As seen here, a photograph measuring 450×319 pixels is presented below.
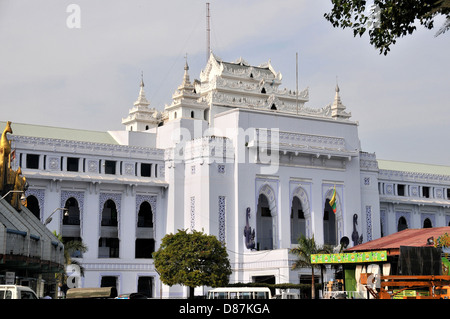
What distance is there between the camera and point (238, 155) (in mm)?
59781

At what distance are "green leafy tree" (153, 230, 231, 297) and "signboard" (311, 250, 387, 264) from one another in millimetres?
10622

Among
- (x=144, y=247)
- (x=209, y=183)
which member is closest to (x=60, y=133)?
(x=144, y=247)

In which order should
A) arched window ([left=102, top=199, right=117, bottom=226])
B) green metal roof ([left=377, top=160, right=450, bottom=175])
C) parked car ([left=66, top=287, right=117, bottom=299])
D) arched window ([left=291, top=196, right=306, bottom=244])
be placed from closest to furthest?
1. parked car ([left=66, top=287, right=117, bottom=299])
2. arched window ([left=102, top=199, right=117, bottom=226])
3. arched window ([left=291, top=196, right=306, bottom=244])
4. green metal roof ([left=377, top=160, right=450, bottom=175])

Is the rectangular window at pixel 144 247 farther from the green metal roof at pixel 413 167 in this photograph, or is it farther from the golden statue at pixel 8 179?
the green metal roof at pixel 413 167

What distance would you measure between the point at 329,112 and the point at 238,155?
16507 millimetres

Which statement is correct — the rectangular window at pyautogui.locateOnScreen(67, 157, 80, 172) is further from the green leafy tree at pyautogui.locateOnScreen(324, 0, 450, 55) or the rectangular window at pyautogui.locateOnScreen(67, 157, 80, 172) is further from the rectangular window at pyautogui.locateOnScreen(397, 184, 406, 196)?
the green leafy tree at pyautogui.locateOnScreen(324, 0, 450, 55)

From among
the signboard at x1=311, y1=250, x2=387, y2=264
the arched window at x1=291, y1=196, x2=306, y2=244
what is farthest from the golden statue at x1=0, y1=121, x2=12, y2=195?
the arched window at x1=291, y1=196, x2=306, y2=244

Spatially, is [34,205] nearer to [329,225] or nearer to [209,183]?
[209,183]

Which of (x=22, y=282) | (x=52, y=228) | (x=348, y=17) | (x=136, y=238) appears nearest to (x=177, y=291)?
(x=136, y=238)

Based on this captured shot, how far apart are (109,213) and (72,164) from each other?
5497 millimetres

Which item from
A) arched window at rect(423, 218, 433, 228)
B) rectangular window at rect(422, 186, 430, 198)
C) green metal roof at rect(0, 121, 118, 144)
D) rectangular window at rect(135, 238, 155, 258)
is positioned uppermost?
green metal roof at rect(0, 121, 118, 144)

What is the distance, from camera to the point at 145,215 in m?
62.0

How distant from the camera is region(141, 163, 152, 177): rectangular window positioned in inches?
2404
